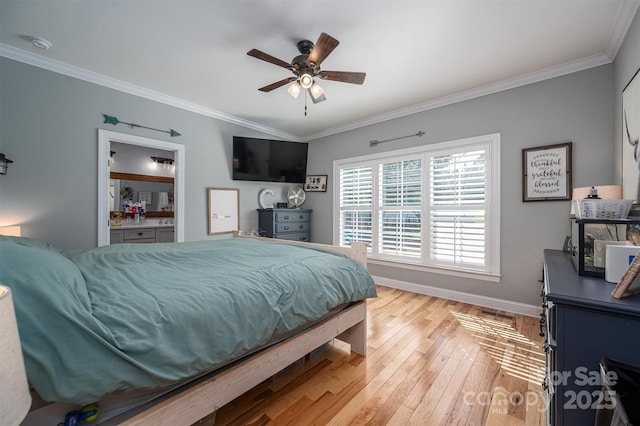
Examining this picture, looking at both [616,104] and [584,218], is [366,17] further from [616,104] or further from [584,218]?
[616,104]

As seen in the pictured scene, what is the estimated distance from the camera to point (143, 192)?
502 centimetres

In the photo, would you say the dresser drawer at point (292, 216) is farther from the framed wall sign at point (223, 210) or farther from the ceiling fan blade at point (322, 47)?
the ceiling fan blade at point (322, 47)

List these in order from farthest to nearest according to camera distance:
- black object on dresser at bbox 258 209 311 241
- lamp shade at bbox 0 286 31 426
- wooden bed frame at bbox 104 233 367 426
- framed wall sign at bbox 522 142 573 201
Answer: black object on dresser at bbox 258 209 311 241
framed wall sign at bbox 522 142 573 201
wooden bed frame at bbox 104 233 367 426
lamp shade at bbox 0 286 31 426

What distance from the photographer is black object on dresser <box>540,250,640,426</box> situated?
82cm

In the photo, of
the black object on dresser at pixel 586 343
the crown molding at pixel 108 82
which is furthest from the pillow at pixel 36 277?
the crown molding at pixel 108 82

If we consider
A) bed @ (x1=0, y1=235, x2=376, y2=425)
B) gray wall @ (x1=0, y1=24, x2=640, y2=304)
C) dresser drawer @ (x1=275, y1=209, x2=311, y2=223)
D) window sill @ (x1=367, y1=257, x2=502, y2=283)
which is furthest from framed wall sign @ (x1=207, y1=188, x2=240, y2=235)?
window sill @ (x1=367, y1=257, x2=502, y2=283)

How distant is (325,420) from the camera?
53.5 inches

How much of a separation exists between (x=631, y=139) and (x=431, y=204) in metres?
1.78

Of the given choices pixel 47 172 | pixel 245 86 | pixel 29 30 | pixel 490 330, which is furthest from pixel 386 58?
pixel 47 172

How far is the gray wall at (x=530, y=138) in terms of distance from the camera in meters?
2.37

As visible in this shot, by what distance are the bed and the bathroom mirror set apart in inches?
145

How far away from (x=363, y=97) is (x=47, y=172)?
11.4 feet

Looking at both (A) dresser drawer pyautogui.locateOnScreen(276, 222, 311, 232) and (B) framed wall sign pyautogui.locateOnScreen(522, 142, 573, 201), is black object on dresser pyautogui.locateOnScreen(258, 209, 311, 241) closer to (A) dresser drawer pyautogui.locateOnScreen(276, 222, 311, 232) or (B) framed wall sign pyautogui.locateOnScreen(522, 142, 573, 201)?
(A) dresser drawer pyautogui.locateOnScreen(276, 222, 311, 232)

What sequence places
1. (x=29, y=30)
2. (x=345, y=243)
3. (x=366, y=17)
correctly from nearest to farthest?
(x=366, y=17)
(x=29, y=30)
(x=345, y=243)
